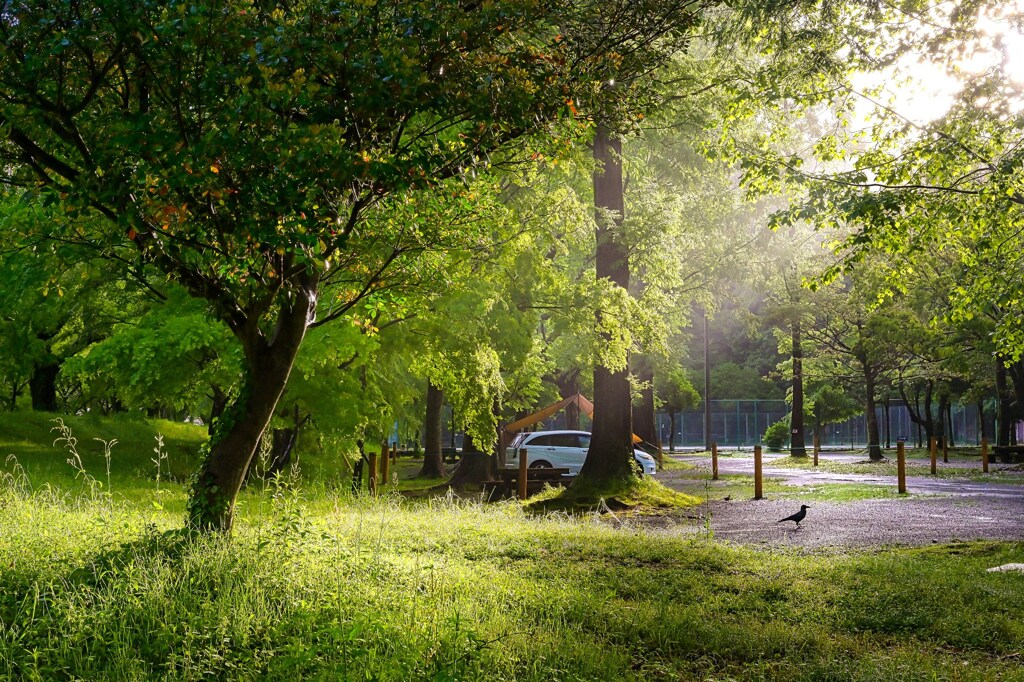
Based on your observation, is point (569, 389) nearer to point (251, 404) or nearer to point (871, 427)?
point (871, 427)

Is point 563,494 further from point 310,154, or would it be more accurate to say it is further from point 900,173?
point 310,154

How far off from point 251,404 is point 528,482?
12.2 meters

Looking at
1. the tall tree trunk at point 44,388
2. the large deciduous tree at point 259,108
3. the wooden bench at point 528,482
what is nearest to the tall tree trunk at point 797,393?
the wooden bench at point 528,482

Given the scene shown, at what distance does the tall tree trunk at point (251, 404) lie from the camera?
8.12m

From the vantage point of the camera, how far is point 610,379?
19734 millimetres

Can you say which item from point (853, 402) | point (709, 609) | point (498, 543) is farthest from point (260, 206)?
point (853, 402)

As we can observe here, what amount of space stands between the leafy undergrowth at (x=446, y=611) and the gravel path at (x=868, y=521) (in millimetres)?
2959

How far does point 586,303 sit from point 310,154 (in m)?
12.7

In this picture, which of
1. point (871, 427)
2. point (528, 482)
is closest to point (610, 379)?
point (528, 482)

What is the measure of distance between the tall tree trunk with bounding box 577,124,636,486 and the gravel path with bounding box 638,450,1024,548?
84.6 inches

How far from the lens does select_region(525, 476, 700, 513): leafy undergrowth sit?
1709 cm

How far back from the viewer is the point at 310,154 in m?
5.76

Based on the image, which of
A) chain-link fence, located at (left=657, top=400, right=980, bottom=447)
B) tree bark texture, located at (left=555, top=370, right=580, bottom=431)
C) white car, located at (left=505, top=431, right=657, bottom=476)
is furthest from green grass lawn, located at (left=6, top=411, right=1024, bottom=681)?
chain-link fence, located at (left=657, top=400, right=980, bottom=447)

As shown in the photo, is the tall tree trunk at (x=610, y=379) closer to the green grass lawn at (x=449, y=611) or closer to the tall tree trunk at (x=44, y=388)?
the green grass lawn at (x=449, y=611)
